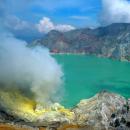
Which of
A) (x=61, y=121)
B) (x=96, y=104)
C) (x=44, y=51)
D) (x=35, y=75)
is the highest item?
(x=44, y=51)

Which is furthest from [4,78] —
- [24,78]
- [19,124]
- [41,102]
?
[19,124]

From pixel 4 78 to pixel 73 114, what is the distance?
2216 cm

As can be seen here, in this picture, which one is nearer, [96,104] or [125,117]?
[125,117]

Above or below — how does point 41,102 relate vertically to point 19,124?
above

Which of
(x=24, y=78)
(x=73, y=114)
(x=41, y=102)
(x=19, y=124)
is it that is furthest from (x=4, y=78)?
(x=19, y=124)

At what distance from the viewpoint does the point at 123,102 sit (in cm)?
6706

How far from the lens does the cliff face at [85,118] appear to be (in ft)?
166

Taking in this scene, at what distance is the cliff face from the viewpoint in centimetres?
5056

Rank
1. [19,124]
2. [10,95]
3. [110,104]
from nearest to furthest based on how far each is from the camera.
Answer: [19,124] < [110,104] < [10,95]

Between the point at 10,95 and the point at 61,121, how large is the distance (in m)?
15.4

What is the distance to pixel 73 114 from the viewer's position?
6412 centimetres

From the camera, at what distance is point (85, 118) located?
60.3 metres

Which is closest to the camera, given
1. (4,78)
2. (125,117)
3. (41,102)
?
(125,117)

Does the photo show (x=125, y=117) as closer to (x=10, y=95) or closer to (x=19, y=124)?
(x=19, y=124)
